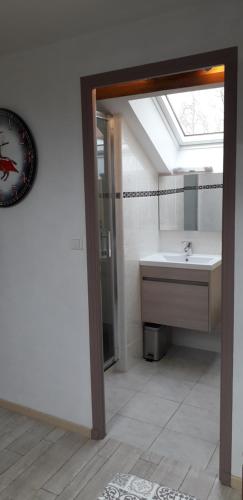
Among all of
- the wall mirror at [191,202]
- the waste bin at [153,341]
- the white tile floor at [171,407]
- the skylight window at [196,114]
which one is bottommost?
the white tile floor at [171,407]

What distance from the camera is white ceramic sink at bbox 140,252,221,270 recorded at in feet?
11.0

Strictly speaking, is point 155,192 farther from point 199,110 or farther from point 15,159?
point 15,159

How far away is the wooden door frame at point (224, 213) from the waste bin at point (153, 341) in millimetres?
1150

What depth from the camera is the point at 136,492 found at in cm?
153

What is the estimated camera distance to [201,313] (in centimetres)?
338

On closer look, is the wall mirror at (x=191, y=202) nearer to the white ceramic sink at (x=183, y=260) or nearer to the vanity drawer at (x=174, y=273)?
the white ceramic sink at (x=183, y=260)

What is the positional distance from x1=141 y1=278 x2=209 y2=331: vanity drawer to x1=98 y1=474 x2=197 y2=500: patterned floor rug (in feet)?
6.21

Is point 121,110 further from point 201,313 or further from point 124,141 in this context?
point 201,313

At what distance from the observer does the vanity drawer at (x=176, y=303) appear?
337cm

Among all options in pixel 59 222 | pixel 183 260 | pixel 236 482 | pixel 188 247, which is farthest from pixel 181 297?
pixel 236 482

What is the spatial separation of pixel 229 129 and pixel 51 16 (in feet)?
3.32

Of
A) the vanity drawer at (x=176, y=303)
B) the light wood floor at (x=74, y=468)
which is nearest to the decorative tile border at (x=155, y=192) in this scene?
the vanity drawer at (x=176, y=303)

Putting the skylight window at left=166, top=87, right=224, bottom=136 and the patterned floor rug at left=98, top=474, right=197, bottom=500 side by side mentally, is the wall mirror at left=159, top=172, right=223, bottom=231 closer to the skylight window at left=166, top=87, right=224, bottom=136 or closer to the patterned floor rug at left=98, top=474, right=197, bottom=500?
the skylight window at left=166, top=87, right=224, bottom=136

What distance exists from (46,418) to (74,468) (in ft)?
1.76
